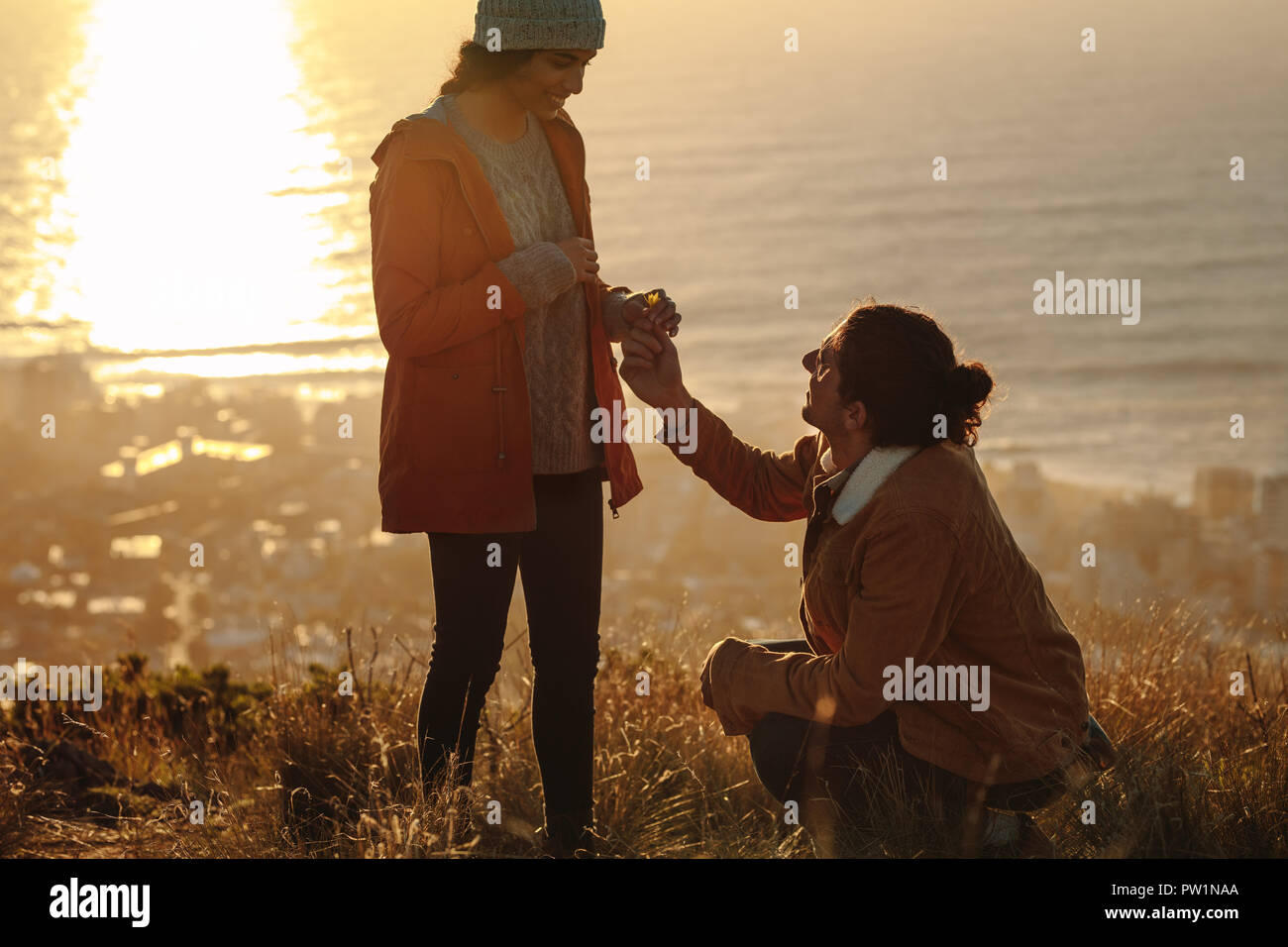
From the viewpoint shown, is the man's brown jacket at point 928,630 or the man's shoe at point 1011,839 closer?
the man's brown jacket at point 928,630

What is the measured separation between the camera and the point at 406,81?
58.1 metres

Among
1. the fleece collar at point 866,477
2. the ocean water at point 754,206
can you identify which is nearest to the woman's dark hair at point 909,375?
the fleece collar at point 866,477

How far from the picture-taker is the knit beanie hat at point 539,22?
8.87 feet

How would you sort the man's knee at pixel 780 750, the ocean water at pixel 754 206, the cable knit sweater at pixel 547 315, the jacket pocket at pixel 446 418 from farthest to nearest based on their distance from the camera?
1. the ocean water at pixel 754 206
2. the man's knee at pixel 780 750
3. the cable knit sweater at pixel 547 315
4. the jacket pocket at pixel 446 418

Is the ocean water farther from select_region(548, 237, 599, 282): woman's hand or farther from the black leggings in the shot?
the black leggings

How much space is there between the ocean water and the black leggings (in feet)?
3.36

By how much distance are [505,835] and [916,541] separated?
4.17ft

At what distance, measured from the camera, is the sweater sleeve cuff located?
2.74 m

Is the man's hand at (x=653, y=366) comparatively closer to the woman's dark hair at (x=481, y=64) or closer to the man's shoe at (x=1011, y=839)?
the woman's dark hair at (x=481, y=64)

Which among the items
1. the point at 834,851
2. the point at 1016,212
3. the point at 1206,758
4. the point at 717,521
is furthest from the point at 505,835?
the point at 1016,212

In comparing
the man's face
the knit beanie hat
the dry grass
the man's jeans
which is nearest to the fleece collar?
the man's face

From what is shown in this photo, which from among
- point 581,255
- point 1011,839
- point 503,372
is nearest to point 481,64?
point 581,255

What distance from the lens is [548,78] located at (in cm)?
278

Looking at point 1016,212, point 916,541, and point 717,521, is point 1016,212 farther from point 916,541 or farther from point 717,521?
point 916,541
